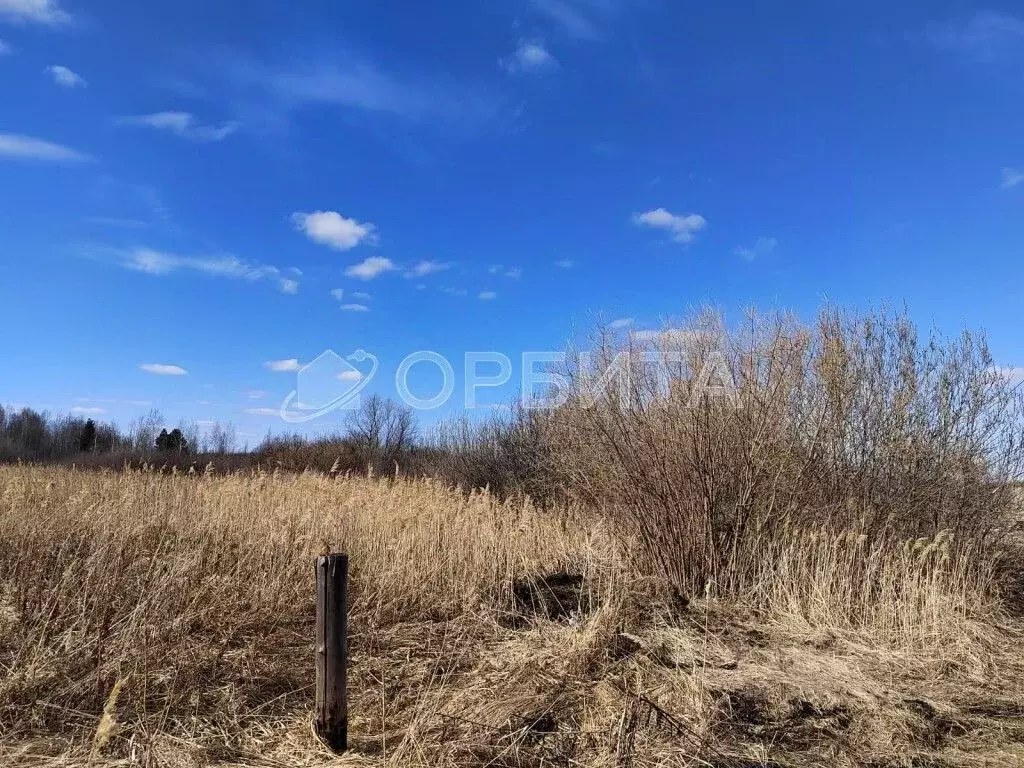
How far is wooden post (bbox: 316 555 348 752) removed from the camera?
11.0ft

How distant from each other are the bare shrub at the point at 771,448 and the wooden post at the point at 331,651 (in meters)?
4.50

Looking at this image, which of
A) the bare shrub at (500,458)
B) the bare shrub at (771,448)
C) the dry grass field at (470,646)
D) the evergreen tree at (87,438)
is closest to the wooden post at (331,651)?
the dry grass field at (470,646)

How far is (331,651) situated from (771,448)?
535cm

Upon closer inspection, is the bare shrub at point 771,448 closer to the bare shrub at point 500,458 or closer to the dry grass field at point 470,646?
the dry grass field at point 470,646

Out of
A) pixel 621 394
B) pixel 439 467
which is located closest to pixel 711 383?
pixel 621 394

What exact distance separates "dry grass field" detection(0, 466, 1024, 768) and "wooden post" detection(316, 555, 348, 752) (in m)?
0.13

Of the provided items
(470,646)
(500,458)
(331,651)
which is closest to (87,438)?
(500,458)

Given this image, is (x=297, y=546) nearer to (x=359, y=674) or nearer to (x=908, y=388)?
(x=359, y=674)

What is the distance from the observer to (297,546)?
280 inches

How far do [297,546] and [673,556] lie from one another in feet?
13.1

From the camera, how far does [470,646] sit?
521 cm

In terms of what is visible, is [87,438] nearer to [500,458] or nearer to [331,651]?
[500,458]

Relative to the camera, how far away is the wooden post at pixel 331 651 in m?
3.34

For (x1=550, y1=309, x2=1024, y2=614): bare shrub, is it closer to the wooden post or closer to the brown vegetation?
the brown vegetation
